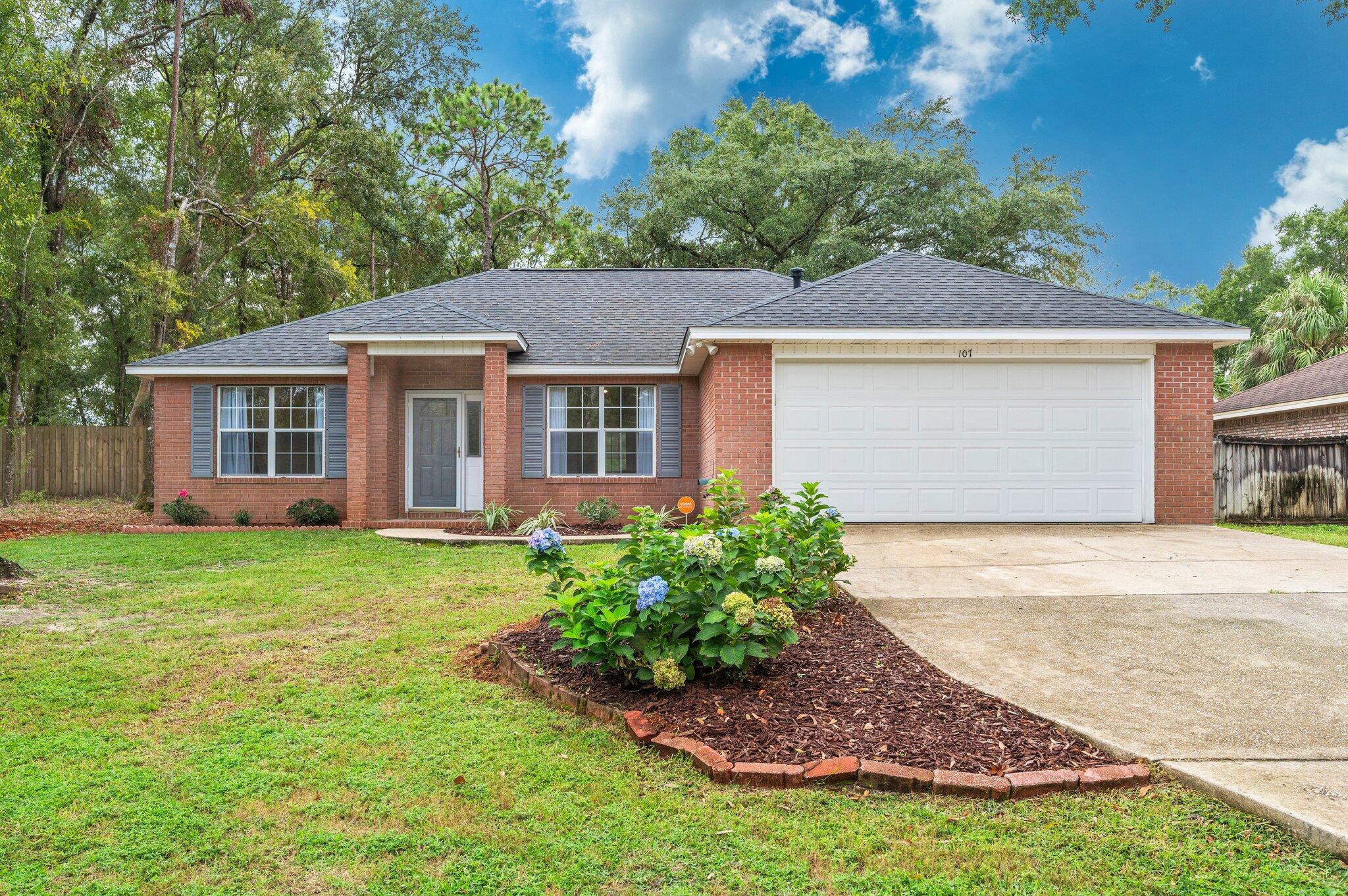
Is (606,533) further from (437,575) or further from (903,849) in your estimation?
(903,849)

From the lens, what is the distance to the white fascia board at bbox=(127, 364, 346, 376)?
12688mm

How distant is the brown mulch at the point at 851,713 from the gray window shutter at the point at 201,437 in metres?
11.2

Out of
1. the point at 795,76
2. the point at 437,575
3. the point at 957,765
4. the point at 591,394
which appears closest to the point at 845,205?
the point at 795,76

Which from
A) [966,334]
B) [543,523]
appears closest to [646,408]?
[543,523]

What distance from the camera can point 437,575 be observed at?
309 inches

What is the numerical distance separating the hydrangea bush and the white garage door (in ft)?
19.3

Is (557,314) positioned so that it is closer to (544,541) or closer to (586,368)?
(586,368)

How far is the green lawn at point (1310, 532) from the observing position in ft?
31.2

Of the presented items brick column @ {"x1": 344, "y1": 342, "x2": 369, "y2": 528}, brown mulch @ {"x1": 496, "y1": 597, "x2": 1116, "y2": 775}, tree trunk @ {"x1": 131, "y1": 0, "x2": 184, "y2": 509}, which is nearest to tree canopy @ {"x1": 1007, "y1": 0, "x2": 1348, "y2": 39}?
brown mulch @ {"x1": 496, "y1": 597, "x2": 1116, "y2": 775}

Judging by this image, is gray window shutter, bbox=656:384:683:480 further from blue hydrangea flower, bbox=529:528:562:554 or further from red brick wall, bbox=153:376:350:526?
blue hydrangea flower, bbox=529:528:562:554

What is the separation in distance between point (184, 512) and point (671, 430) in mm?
8188

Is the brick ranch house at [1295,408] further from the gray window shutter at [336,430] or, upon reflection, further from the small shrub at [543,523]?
the gray window shutter at [336,430]

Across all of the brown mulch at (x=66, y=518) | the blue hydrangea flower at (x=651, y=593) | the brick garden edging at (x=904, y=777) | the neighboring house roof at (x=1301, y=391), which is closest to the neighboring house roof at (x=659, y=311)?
the brown mulch at (x=66, y=518)

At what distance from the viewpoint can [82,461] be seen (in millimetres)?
17625
